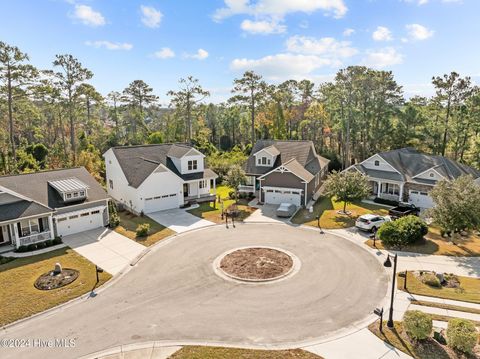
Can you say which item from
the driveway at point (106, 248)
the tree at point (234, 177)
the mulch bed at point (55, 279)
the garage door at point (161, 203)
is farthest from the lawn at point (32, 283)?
the tree at point (234, 177)

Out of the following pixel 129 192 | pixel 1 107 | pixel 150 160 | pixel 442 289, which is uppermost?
pixel 1 107

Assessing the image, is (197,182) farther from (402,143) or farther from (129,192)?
(402,143)

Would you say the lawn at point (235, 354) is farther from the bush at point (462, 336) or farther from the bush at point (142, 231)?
the bush at point (142, 231)

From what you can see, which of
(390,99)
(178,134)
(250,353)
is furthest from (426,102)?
(250,353)

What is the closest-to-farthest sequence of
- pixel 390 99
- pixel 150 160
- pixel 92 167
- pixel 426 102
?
pixel 150 160
pixel 92 167
pixel 390 99
pixel 426 102

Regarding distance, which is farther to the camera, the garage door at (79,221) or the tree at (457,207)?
the garage door at (79,221)

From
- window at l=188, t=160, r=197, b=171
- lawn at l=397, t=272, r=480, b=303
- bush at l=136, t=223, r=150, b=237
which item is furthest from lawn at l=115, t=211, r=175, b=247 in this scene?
lawn at l=397, t=272, r=480, b=303

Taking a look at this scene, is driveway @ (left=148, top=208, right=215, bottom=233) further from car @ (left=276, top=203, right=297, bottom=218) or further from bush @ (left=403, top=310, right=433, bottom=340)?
bush @ (left=403, top=310, right=433, bottom=340)

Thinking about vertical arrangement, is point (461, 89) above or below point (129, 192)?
above
